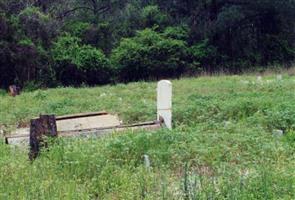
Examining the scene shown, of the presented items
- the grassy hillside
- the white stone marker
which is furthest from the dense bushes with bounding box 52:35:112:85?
the white stone marker

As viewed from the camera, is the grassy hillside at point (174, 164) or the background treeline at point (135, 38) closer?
the grassy hillside at point (174, 164)

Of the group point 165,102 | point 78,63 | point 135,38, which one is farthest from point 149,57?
point 165,102

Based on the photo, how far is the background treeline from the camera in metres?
21.4

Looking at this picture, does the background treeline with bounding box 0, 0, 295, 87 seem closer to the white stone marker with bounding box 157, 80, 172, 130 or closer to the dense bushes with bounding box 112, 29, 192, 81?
the dense bushes with bounding box 112, 29, 192, 81

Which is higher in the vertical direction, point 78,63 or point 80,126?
point 78,63

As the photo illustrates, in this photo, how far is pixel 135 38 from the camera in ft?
81.9

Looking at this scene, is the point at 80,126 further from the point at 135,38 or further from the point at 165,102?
the point at 135,38

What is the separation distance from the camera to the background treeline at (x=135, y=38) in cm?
2138

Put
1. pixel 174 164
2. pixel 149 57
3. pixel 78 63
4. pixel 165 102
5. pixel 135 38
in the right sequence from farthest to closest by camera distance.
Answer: pixel 135 38 → pixel 149 57 → pixel 78 63 → pixel 165 102 → pixel 174 164

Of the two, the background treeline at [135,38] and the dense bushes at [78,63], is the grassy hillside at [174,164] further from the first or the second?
the dense bushes at [78,63]

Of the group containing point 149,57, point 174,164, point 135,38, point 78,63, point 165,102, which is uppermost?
point 135,38

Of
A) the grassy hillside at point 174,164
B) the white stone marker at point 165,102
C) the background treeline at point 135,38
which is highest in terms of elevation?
the background treeline at point 135,38

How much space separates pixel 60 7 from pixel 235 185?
25.0m

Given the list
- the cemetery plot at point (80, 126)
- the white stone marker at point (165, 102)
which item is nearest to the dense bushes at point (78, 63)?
the cemetery plot at point (80, 126)
